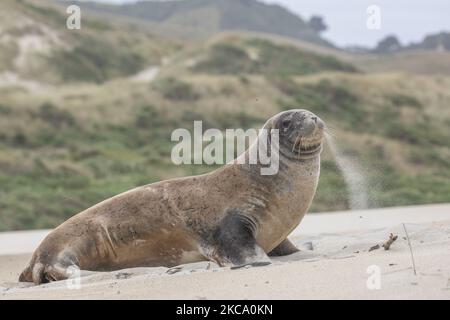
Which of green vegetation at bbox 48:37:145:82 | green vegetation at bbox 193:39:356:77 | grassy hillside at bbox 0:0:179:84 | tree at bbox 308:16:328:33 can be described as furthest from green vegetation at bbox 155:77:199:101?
tree at bbox 308:16:328:33

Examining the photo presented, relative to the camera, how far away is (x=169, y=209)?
7648 mm

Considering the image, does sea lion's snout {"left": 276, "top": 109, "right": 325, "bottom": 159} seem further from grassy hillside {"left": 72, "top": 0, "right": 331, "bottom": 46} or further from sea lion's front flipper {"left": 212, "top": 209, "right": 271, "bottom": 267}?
grassy hillside {"left": 72, "top": 0, "right": 331, "bottom": 46}

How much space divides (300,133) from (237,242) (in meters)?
1.09

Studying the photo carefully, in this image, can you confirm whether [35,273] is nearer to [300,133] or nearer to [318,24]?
[300,133]

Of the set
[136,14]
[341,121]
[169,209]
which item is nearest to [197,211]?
[169,209]

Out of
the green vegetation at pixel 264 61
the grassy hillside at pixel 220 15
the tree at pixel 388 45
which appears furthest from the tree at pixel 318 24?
the green vegetation at pixel 264 61

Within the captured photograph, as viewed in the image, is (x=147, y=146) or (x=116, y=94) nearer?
(x=147, y=146)

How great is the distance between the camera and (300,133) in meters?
7.56

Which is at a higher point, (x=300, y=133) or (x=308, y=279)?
(x=300, y=133)

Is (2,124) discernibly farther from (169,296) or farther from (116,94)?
(169,296)

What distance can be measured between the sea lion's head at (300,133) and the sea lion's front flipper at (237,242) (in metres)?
0.74

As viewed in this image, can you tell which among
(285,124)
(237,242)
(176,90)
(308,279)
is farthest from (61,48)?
(308,279)

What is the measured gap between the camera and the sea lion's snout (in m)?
7.52

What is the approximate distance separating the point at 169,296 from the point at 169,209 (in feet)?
6.42
